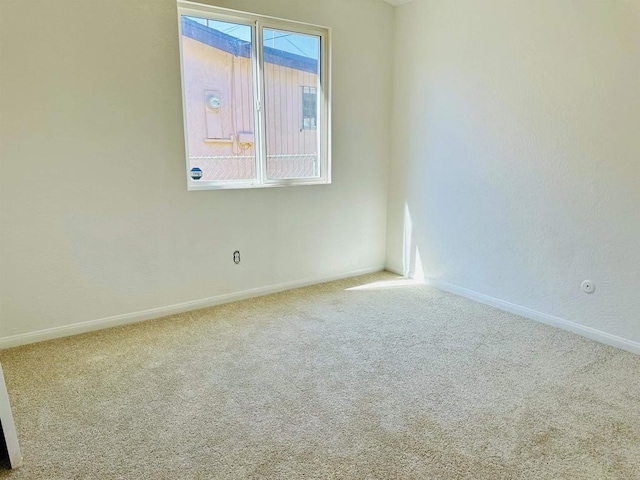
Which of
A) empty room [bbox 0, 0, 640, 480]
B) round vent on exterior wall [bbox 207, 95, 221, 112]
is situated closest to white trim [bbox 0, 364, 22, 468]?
empty room [bbox 0, 0, 640, 480]

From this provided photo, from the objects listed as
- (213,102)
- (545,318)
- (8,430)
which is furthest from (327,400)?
(213,102)

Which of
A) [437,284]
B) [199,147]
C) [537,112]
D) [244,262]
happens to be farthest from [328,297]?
[537,112]

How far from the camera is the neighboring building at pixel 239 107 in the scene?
3.25 meters

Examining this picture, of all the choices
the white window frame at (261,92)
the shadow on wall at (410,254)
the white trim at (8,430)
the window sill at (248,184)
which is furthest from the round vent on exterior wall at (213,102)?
the white trim at (8,430)

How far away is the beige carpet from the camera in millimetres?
1734

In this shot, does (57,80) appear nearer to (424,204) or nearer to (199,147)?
(199,147)

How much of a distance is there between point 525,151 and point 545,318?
1.24 metres

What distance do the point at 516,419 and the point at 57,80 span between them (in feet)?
10.6

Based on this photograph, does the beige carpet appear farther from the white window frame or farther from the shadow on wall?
the white window frame

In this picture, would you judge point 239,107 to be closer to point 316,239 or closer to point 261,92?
point 261,92

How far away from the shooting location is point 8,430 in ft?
5.50

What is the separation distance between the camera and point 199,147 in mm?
3324

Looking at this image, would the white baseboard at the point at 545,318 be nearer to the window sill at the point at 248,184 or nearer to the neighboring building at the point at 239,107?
the window sill at the point at 248,184

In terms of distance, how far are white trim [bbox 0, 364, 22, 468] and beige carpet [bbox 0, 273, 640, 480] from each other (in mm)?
47
